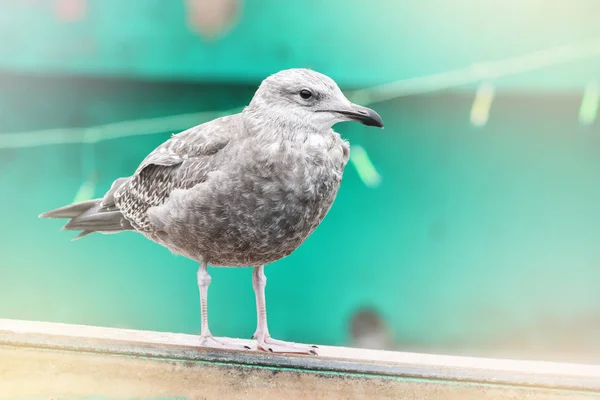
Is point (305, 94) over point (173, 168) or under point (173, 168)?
over

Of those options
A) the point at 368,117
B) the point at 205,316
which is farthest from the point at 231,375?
the point at 368,117

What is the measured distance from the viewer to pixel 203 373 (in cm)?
210

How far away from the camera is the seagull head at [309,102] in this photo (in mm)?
1983

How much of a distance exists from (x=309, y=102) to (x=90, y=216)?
2.91 feet

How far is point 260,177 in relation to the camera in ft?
6.53

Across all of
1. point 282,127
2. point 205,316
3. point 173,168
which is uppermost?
point 282,127

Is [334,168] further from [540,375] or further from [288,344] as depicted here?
[540,375]

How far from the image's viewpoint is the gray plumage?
1.99 metres

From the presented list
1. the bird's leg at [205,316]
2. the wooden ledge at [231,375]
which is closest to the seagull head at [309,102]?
the bird's leg at [205,316]

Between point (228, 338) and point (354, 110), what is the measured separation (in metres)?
0.81

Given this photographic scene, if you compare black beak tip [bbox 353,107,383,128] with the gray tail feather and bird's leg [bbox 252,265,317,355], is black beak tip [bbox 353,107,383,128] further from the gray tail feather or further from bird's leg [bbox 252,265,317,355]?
the gray tail feather

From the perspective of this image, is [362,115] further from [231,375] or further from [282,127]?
[231,375]

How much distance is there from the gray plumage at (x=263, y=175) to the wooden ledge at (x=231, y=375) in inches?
11.5

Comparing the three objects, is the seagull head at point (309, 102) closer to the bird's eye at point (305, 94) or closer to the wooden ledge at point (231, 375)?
the bird's eye at point (305, 94)
